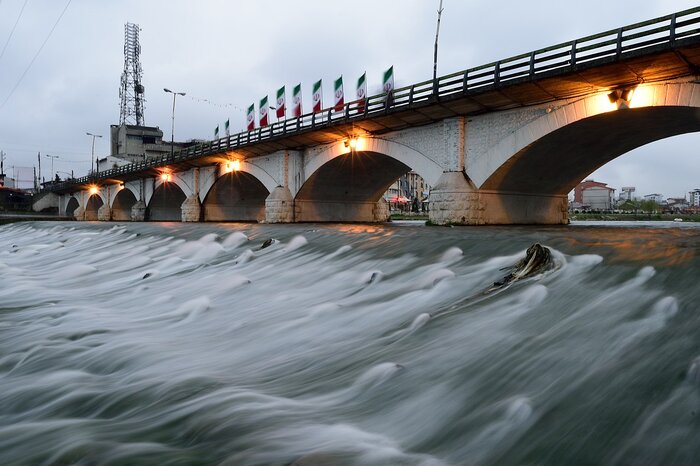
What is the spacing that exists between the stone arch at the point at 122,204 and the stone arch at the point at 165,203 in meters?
5.40

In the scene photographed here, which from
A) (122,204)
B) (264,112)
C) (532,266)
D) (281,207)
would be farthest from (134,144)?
(532,266)

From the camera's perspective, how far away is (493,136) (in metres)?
19.7

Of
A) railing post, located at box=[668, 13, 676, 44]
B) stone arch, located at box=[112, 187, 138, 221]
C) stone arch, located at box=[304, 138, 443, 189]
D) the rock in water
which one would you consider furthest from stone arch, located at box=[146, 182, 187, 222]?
the rock in water

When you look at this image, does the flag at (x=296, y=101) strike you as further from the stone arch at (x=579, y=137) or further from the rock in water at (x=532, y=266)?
the rock in water at (x=532, y=266)

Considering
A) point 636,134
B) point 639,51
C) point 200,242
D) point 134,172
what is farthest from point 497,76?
point 134,172

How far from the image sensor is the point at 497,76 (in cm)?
1728

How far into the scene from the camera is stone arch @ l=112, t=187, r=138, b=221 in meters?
61.3

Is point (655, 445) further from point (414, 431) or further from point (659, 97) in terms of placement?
point (659, 97)

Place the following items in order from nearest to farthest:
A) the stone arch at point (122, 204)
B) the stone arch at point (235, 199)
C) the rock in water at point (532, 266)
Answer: the rock in water at point (532, 266), the stone arch at point (235, 199), the stone arch at point (122, 204)

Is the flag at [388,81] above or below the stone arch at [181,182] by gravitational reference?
above

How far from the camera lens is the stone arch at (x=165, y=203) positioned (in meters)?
51.8

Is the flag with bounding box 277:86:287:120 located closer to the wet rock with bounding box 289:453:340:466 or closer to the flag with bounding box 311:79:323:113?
the flag with bounding box 311:79:323:113

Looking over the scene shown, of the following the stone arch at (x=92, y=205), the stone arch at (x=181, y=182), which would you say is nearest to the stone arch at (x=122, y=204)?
the stone arch at (x=92, y=205)

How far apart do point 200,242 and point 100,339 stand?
11.0 metres
